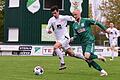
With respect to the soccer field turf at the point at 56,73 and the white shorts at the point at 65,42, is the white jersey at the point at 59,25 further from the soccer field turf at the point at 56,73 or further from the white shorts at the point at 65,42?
the soccer field turf at the point at 56,73

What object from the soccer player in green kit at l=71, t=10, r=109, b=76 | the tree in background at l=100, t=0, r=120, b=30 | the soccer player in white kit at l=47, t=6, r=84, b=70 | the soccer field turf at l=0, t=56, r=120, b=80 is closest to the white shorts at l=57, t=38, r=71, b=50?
the soccer player in white kit at l=47, t=6, r=84, b=70

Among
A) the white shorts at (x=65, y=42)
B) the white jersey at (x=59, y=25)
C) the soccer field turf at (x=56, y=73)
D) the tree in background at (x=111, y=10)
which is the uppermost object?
the tree in background at (x=111, y=10)

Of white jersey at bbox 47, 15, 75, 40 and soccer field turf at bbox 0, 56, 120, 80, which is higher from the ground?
white jersey at bbox 47, 15, 75, 40

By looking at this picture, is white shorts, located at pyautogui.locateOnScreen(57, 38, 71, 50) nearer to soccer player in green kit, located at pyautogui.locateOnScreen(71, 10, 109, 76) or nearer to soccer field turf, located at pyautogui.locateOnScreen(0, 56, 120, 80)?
soccer field turf, located at pyautogui.locateOnScreen(0, 56, 120, 80)

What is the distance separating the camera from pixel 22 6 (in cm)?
4438

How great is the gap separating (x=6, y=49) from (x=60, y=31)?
22.6 metres

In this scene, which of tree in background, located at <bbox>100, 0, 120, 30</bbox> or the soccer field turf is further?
tree in background, located at <bbox>100, 0, 120, 30</bbox>

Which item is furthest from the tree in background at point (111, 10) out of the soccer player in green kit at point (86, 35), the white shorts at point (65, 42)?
the soccer player in green kit at point (86, 35)

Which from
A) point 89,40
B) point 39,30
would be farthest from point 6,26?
point 89,40

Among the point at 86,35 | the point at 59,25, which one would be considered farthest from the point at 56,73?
the point at 59,25

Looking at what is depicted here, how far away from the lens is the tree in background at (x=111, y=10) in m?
68.8

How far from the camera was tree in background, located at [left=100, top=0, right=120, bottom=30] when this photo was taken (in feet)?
226

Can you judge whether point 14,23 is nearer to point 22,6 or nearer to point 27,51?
point 22,6

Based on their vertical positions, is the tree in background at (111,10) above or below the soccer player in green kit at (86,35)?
above
